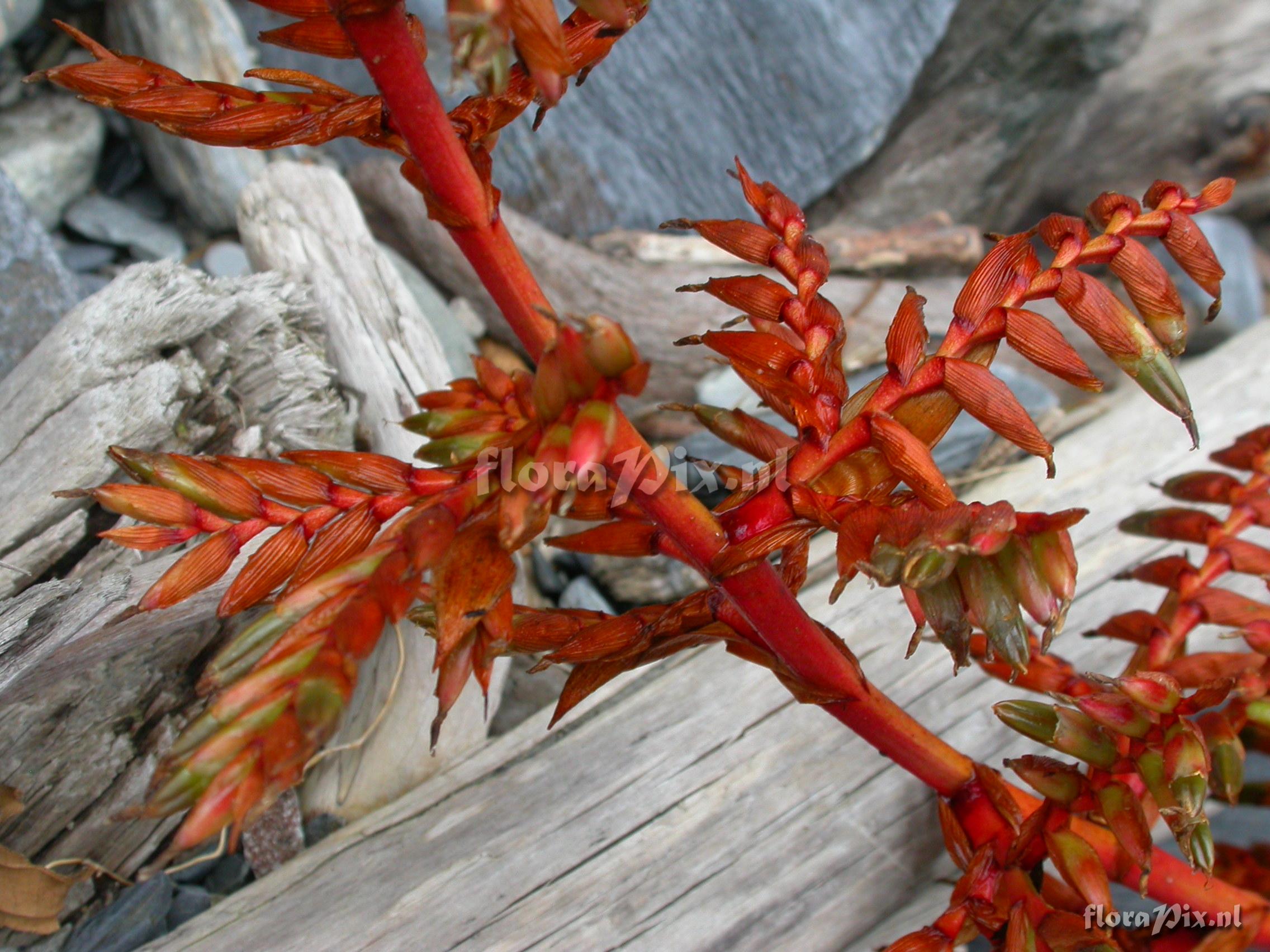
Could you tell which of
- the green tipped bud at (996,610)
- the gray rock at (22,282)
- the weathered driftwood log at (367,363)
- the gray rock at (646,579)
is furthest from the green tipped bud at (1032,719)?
the gray rock at (22,282)

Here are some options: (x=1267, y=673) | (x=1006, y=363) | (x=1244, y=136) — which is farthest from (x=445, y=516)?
(x=1244, y=136)

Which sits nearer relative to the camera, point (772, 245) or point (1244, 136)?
point (772, 245)

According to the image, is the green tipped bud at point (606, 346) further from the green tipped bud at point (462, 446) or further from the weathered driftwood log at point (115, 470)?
the weathered driftwood log at point (115, 470)

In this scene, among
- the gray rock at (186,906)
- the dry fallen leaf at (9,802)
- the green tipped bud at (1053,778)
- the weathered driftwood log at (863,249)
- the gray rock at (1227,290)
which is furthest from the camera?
the gray rock at (1227,290)

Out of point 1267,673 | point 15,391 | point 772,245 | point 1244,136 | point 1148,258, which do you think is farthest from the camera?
point 1244,136

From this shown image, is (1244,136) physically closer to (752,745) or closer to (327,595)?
(752,745)

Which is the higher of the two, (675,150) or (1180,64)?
(675,150)

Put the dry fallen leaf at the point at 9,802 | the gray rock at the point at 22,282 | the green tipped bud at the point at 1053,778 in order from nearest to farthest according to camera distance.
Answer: the green tipped bud at the point at 1053,778
the dry fallen leaf at the point at 9,802
the gray rock at the point at 22,282
